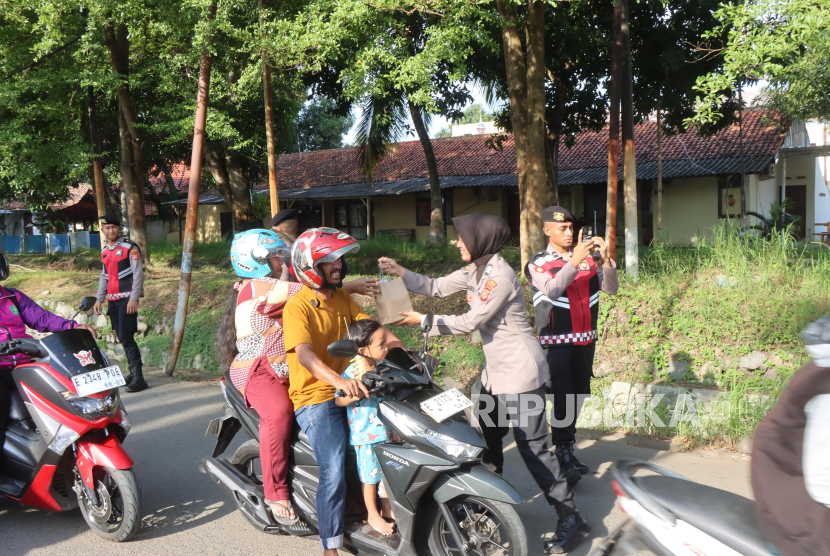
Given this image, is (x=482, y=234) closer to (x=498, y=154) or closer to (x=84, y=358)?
(x=84, y=358)

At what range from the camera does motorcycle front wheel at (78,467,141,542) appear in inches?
153

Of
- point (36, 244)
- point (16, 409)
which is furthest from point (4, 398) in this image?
point (36, 244)

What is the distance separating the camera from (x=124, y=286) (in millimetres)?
7746

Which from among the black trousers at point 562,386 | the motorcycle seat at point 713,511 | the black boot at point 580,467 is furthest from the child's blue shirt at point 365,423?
the black boot at point 580,467

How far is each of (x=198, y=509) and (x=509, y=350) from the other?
8.10 ft

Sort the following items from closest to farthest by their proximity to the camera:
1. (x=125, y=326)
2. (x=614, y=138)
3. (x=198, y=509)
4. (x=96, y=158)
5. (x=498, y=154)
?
(x=198, y=509) < (x=125, y=326) < (x=614, y=138) < (x=96, y=158) < (x=498, y=154)

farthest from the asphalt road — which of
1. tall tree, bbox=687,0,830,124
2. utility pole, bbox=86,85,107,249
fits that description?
utility pole, bbox=86,85,107,249

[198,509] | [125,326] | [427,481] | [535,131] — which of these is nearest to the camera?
[427,481]

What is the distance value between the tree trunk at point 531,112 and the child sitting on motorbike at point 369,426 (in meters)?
5.66

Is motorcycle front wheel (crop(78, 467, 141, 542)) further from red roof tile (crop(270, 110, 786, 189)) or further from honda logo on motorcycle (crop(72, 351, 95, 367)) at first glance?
red roof tile (crop(270, 110, 786, 189))

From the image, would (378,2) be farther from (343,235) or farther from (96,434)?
(96,434)

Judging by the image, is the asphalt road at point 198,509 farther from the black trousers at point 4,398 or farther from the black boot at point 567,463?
the black trousers at point 4,398

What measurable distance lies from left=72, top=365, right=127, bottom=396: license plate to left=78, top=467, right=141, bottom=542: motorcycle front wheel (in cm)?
48

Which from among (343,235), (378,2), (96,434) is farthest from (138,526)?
(378,2)
